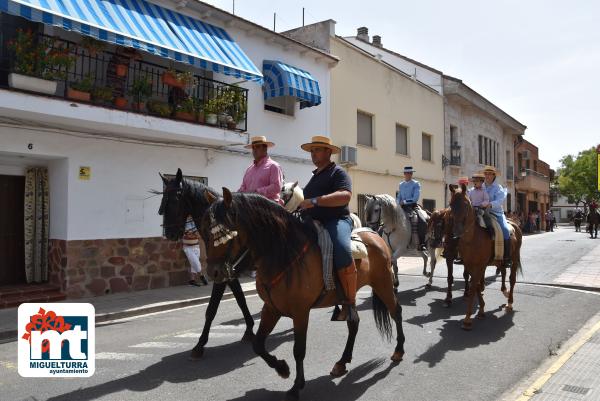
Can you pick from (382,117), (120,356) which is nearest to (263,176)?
(120,356)

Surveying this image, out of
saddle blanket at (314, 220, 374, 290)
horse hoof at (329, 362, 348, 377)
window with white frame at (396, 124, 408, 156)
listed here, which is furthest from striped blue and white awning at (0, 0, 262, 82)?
window with white frame at (396, 124, 408, 156)

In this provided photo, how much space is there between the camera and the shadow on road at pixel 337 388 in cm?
401

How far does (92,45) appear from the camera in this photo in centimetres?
897

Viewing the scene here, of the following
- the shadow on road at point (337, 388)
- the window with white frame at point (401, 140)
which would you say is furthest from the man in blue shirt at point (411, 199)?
the window with white frame at point (401, 140)

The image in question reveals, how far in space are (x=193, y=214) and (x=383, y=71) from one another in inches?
612

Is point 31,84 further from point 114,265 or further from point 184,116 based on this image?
point 114,265

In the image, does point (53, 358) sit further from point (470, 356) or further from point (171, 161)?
point (171, 161)

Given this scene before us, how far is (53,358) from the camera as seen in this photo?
464cm

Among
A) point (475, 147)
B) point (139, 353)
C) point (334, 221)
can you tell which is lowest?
point (139, 353)

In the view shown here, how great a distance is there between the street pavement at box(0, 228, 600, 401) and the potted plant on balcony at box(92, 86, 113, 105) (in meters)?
4.41

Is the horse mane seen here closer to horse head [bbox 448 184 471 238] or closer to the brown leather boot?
the brown leather boot

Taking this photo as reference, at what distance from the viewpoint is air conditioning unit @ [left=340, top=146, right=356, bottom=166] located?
16.0 meters

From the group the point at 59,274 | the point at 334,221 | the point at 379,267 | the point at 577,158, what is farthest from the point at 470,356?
the point at 577,158

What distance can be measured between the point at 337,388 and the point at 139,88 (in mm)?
7886
